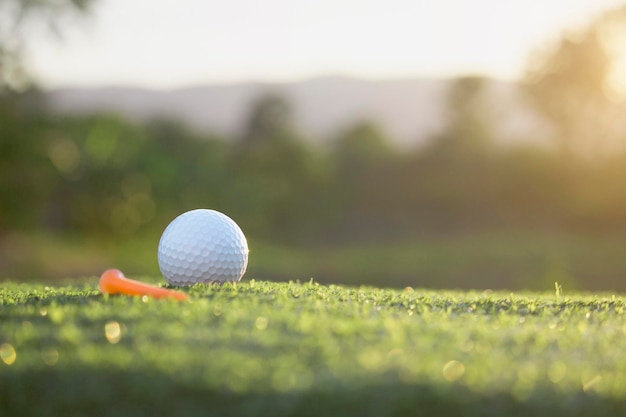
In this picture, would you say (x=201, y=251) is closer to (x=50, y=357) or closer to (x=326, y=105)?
(x=50, y=357)

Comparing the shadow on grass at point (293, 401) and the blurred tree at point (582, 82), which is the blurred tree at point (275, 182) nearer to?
the blurred tree at point (582, 82)

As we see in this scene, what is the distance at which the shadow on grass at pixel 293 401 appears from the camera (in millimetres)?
3275

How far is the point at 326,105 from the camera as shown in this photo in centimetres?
4506

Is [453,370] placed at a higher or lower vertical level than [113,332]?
lower

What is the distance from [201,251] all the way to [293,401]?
365cm

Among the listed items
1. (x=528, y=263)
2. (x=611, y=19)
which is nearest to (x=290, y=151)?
(x=528, y=263)

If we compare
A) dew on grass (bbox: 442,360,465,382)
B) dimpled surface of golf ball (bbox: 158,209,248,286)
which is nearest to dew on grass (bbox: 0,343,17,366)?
dew on grass (bbox: 442,360,465,382)

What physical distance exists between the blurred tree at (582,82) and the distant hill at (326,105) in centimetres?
118

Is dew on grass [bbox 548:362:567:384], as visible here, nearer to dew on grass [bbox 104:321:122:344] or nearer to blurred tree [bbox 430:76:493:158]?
dew on grass [bbox 104:321:122:344]

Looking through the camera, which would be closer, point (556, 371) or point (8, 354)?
point (556, 371)

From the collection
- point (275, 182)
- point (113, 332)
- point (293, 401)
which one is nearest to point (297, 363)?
point (293, 401)

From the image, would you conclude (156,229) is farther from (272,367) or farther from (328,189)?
(272,367)

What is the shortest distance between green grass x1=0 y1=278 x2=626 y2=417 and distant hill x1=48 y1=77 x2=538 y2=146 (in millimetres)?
18470

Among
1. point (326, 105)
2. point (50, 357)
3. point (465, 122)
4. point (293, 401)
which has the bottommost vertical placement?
point (293, 401)
